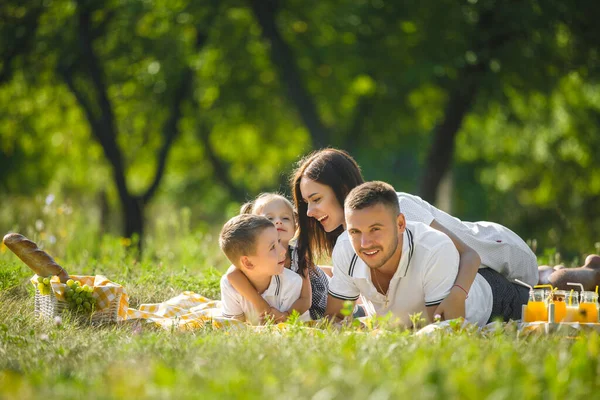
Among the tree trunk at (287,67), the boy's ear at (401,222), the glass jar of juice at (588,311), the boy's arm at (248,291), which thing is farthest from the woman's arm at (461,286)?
the tree trunk at (287,67)

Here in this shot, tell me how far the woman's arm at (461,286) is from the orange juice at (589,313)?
27.5 inches

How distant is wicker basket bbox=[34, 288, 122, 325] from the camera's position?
209 inches

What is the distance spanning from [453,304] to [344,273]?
0.81 metres

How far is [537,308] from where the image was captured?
15.9ft

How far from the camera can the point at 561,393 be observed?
2.84 m

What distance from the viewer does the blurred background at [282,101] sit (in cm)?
1248

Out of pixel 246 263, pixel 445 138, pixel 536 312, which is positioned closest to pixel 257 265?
pixel 246 263

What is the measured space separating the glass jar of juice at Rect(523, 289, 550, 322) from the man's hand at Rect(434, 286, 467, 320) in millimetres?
433

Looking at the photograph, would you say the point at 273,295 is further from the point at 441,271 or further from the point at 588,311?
the point at 588,311

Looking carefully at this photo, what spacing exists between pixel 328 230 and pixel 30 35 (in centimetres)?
1053

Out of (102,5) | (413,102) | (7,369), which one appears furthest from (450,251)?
(413,102)

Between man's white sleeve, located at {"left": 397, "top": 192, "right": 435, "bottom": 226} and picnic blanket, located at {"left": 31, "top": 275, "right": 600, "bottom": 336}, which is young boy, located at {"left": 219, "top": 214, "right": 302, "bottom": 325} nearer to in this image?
picnic blanket, located at {"left": 31, "top": 275, "right": 600, "bottom": 336}

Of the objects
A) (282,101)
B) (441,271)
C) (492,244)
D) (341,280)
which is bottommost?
(341,280)

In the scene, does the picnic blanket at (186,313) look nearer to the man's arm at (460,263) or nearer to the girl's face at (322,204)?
the girl's face at (322,204)
